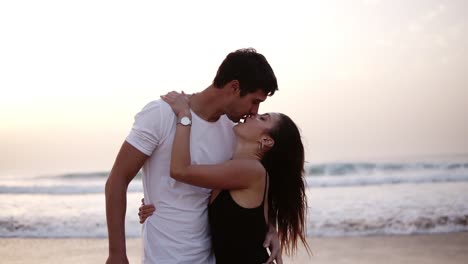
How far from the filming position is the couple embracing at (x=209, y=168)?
300cm

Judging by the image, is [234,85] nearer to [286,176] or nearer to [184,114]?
[184,114]

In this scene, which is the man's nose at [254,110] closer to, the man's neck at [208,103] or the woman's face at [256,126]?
the woman's face at [256,126]

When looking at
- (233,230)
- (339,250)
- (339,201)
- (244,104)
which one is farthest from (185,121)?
(339,201)

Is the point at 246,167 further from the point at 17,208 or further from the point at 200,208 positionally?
the point at 17,208

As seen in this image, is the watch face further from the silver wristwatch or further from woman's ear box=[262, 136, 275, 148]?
woman's ear box=[262, 136, 275, 148]

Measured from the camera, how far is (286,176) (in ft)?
11.2

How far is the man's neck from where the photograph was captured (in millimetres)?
3215

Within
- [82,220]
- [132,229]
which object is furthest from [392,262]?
[82,220]

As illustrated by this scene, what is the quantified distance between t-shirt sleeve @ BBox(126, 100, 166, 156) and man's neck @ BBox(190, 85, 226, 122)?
0.23 meters

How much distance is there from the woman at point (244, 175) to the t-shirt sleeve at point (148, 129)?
88 millimetres

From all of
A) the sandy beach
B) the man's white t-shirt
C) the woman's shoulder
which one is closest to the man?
the man's white t-shirt

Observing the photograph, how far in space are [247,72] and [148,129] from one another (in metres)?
0.60

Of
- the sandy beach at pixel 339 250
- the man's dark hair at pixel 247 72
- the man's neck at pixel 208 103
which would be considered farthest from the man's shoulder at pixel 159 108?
the sandy beach at pixel 339 250

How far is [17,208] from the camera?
1298cm
